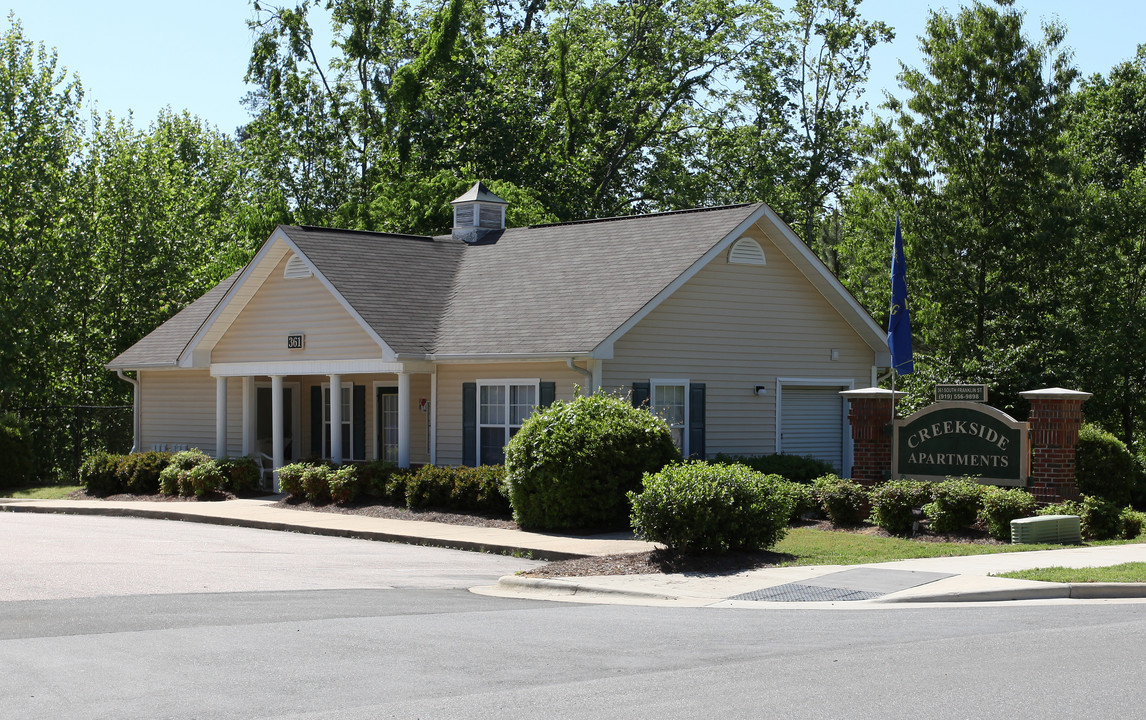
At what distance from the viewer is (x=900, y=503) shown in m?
18.0

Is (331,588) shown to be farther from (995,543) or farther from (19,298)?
(19,298)

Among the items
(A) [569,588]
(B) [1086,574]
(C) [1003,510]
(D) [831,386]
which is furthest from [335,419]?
(B) [1086,574]

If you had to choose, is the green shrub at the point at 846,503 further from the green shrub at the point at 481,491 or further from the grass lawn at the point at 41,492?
the grass lawn at the point at 41,492

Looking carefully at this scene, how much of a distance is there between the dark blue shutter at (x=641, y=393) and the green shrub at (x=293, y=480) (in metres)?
6.57

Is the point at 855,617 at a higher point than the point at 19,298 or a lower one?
lower

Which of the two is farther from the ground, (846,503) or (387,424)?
(387,424)

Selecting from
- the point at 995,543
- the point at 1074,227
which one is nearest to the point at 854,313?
the point at 1074,227

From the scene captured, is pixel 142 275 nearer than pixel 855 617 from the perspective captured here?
No

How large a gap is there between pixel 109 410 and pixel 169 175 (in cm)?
959

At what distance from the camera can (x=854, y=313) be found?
83.5 feet

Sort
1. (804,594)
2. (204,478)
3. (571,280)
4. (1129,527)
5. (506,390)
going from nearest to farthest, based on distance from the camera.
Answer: (804,594) < (1129,527) < (506,390) < (571,280) < (204,478)

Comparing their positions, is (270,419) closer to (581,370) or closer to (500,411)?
(500,411)

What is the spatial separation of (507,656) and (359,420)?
60.1 ft

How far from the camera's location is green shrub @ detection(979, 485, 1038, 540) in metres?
17.1
